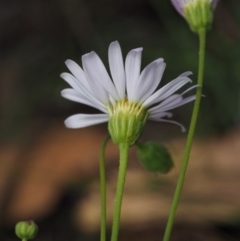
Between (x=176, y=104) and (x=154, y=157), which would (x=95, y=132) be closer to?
(x=154, y=157)

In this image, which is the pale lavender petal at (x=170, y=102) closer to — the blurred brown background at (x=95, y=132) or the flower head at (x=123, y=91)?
the flower head at (x=123, y=91)

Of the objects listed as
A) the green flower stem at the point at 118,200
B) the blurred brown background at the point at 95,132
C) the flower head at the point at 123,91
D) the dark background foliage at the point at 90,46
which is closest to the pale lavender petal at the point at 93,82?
the flower head at the point at 123,91

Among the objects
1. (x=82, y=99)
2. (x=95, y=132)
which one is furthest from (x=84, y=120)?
(x=95, y=132)

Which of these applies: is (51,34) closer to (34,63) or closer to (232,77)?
(34,63)

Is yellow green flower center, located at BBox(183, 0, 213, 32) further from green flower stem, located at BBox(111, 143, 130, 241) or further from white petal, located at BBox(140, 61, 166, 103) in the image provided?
green flower stem, located at BBox(111, 143, 130, 241)

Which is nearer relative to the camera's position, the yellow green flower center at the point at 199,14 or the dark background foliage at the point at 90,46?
the yellow green flower center at the point at 199,14
